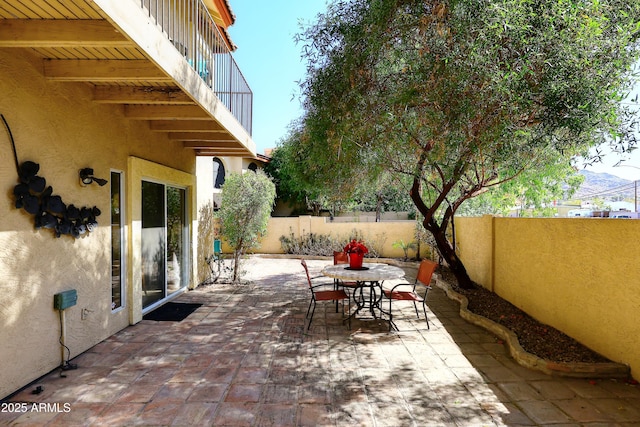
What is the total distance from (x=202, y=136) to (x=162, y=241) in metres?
2.09

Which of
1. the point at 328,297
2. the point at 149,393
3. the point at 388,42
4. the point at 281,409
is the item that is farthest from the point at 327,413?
the point at 388,42

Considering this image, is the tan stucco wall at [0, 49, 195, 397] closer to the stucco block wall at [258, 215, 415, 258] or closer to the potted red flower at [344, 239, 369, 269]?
the potted red flower at [344, 239, 369, 269]

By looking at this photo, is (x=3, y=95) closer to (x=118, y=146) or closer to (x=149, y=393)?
(x=118, y=146)

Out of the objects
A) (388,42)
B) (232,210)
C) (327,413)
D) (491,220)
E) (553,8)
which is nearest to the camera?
(327,413)

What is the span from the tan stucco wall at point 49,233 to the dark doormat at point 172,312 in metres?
0.77

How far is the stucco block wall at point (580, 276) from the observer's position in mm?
3701

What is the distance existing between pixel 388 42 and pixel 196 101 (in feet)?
8.61

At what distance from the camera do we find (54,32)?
2.90 meters

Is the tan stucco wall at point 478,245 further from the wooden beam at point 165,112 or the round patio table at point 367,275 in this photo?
the wooden beam at point 165,112

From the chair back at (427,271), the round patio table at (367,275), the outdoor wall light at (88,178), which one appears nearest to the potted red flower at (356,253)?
the round patio table at (367,275)

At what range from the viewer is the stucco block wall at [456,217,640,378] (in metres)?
3.70

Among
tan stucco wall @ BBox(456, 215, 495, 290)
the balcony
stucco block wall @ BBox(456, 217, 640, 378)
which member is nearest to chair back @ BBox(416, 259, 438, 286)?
stucco block wall @ BBox(456, 217, 640, 378)

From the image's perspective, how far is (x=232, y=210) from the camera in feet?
28.3

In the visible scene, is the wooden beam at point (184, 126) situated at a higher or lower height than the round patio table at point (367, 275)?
higher
